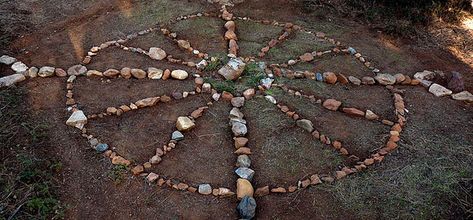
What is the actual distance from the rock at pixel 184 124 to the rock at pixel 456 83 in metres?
4.07

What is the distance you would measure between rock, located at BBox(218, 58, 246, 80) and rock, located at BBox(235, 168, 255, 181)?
1.81 meters

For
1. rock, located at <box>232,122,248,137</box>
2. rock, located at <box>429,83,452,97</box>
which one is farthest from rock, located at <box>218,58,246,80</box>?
rock, located at <box>429,83,452,97</box>

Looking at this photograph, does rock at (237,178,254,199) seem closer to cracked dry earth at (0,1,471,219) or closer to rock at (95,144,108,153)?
cracked dry earth at (0,1,471,219)

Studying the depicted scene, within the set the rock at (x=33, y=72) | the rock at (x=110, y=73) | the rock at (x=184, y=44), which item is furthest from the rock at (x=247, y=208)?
the rock at (x=33, y=72)

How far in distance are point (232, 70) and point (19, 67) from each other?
327cm

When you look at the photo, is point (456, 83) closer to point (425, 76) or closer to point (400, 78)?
point (425, 76)

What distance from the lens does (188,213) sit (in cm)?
432

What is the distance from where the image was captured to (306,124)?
5359 mm

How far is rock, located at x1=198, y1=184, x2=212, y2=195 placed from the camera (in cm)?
453

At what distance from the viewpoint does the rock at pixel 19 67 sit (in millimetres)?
6157

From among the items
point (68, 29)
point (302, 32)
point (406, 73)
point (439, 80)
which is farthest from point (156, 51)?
point (439, 80)

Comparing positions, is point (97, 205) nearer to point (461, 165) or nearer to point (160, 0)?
point (461, 165)

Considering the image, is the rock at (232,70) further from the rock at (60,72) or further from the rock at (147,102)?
the rock at (60,72)

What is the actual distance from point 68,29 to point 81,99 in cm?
228
